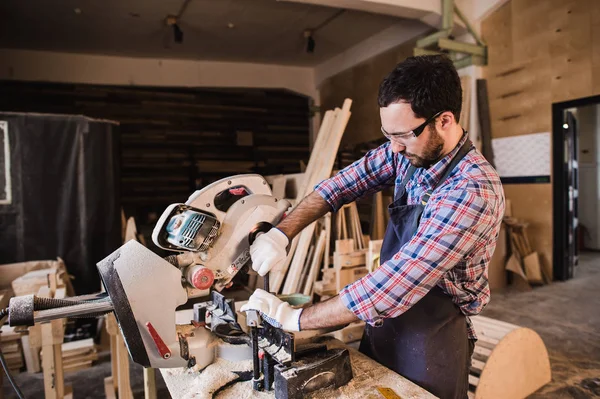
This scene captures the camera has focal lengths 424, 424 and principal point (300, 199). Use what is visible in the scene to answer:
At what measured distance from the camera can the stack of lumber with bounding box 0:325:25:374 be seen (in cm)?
316

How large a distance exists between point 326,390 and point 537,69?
16.8 ft

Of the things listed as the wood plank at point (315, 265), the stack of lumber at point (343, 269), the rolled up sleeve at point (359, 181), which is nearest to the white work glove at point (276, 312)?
the rolled up sleeve at point (359, 181)

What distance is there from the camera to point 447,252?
1.13m

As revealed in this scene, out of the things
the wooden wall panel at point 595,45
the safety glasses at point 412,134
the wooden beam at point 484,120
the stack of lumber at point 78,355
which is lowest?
the stack of lumber at point 78,355

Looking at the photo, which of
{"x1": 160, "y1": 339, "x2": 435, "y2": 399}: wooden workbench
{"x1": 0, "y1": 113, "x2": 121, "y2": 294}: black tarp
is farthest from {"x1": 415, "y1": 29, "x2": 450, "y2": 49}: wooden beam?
{"x1": 160, "y1": 339, "x2": 435, "y2": 399}: wooden workbench

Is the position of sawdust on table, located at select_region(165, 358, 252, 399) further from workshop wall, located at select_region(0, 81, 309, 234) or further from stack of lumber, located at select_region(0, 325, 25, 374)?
workshop wall, located at select_region(0, 81, 309, 234)

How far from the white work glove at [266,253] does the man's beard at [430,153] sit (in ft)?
1.66

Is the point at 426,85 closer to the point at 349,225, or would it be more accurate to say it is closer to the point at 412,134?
the point at 412,134

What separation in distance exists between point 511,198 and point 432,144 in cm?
471

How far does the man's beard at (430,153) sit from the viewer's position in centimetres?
128

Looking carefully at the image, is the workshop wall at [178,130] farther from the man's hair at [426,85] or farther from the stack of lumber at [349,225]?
the man's hair at [426,85]

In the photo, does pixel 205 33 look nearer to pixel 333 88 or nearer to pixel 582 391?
pixel 333 88

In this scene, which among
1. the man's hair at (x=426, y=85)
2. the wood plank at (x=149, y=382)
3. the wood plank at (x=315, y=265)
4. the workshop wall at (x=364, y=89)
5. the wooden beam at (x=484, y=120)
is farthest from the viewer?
the workshop wall at (x=364, y=89)

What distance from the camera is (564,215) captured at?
16.3 ft
